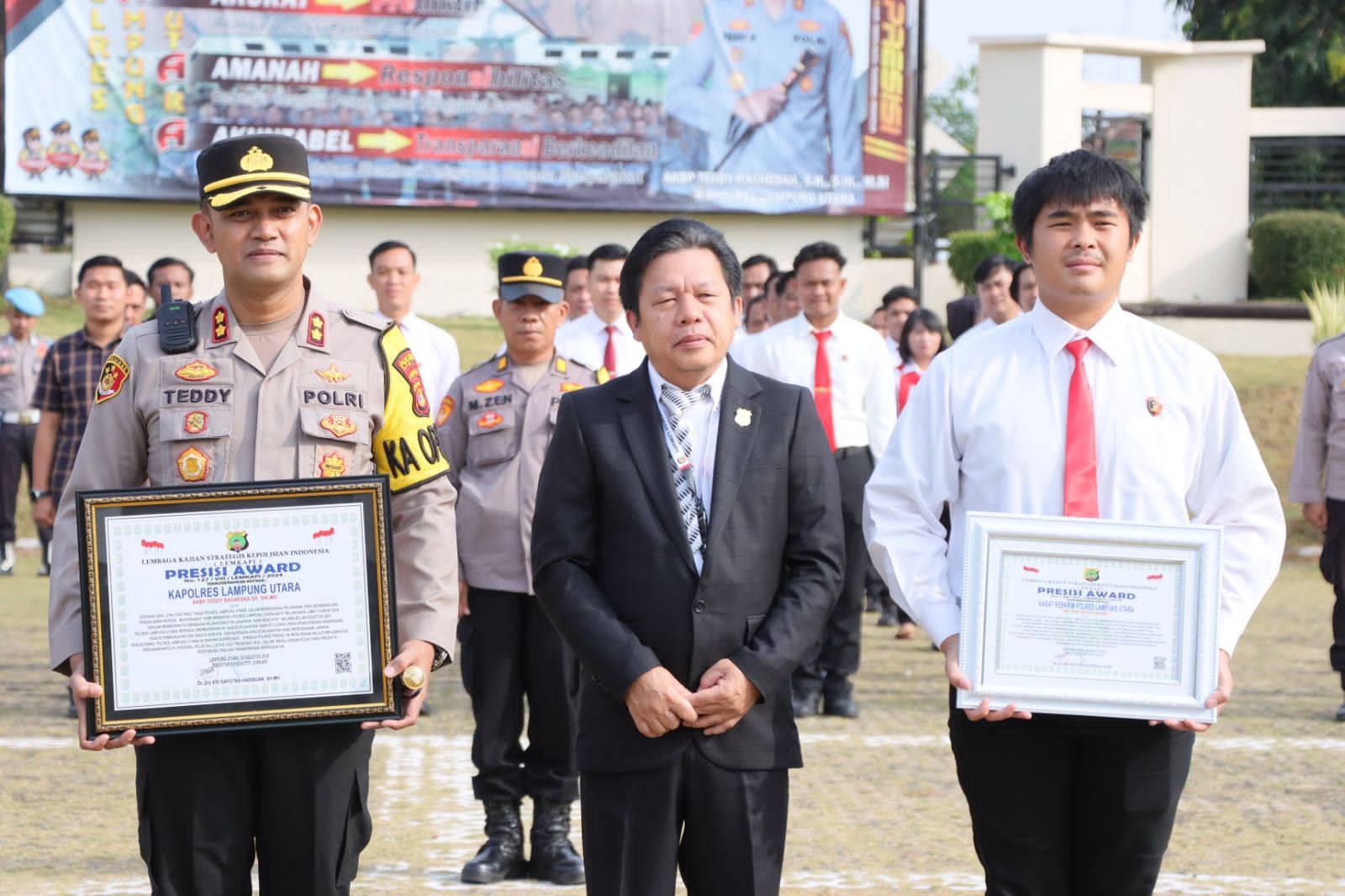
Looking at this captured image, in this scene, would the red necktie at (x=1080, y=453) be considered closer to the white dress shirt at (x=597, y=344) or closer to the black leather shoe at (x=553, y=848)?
the black leather shoe at (x=553, y=848)

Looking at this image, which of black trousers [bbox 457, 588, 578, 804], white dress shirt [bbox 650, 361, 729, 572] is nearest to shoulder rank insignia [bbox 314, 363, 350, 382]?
white dress shirt [bbox 650, 361, 729, 572]

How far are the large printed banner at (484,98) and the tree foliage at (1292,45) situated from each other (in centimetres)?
1070

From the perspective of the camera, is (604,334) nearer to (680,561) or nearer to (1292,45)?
(680,561)

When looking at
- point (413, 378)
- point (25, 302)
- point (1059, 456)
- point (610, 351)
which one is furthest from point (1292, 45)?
point (413, 378)

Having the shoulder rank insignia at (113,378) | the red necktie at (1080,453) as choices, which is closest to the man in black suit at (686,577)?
the red necktie at (1080,453)

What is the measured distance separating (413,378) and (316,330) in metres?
0.26

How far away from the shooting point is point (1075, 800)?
4031 mm

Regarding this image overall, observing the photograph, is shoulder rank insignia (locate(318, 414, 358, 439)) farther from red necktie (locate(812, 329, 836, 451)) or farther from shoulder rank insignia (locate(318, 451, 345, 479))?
red necktie (locate(812, 329, 836, 451))

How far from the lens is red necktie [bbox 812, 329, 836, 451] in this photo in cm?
946

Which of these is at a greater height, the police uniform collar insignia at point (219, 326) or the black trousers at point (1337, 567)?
the police uniform collar insignia at point (219, 326)

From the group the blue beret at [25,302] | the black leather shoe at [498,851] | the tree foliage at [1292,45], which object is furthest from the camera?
the tree foliage at [1292,45]

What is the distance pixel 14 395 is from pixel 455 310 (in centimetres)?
1350

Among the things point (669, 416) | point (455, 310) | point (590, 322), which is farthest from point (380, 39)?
point (669, 416)

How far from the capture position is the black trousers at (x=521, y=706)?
6297 mm
